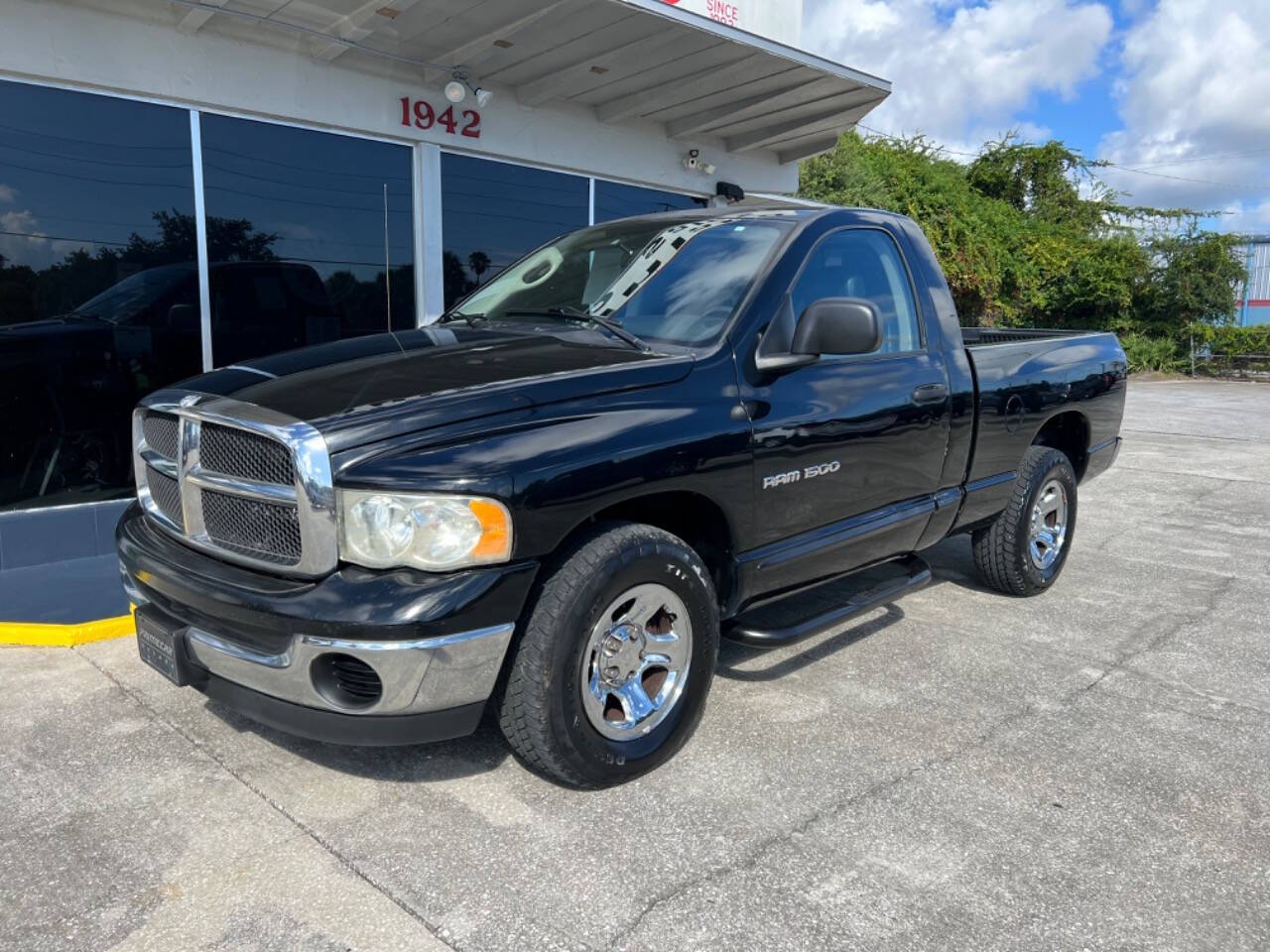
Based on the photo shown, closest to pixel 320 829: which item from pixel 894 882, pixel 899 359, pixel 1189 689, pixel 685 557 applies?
pixel 685 557

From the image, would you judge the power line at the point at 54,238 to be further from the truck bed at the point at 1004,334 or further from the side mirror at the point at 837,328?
the truck bed at the point at 1004,334

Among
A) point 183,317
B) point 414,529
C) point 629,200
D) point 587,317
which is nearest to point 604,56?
point 629,200

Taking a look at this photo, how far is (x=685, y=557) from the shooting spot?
3.09 m

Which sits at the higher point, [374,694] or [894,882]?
[374,694]

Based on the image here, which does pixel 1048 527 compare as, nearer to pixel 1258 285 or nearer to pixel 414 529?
pixel 414 529

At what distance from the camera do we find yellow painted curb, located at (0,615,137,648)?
177 inches

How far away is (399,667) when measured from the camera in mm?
2541

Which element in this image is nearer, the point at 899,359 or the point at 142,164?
the point at 899,359

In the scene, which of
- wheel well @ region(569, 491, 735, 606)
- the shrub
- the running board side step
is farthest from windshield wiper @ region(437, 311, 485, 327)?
the shrub

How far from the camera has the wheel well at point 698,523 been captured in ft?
10.6

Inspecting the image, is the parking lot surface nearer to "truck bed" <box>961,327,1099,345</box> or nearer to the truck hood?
the truck hood

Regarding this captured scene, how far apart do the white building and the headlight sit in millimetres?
2969

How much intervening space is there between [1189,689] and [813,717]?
1713 millimetres

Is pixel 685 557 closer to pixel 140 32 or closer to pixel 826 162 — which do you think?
pixel 140 32
